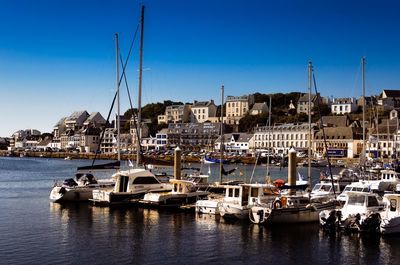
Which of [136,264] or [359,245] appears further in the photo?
[359,245]

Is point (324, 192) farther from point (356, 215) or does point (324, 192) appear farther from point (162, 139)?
point (162, 139)

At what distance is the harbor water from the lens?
2441 cm

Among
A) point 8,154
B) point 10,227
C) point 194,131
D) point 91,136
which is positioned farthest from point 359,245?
point 8,154

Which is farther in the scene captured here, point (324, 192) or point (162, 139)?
point (162, 139)

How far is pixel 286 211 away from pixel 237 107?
152405mm

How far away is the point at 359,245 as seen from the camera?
89.2 ft

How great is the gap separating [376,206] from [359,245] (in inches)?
159

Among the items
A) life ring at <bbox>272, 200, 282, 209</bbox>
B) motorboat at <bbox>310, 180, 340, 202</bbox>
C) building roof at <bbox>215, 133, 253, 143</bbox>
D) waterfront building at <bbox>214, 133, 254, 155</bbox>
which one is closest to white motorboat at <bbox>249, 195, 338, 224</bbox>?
life ring at <bbox>272, 200, 282, 209</bbox>

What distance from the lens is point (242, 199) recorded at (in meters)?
34.2

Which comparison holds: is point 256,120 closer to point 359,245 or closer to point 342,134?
point 342,134

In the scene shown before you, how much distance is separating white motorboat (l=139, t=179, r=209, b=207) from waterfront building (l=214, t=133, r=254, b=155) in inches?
4004

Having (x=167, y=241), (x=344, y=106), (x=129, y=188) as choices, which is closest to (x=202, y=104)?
(x=344, y=106)

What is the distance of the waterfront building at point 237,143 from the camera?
143000 millimetres

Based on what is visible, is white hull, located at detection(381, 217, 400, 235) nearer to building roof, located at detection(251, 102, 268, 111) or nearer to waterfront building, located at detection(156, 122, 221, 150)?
waterfront building, located at detection(156, 122, 221, 150)
